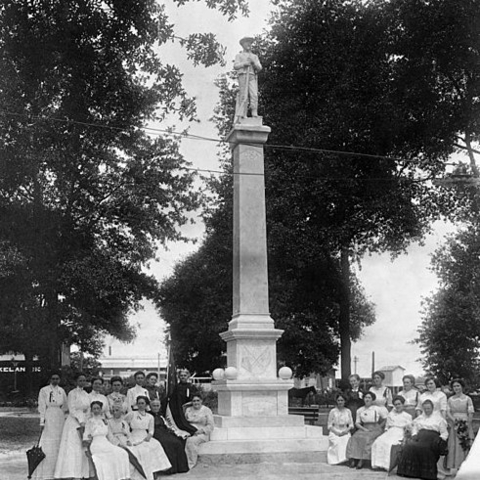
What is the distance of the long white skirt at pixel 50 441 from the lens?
387 inches

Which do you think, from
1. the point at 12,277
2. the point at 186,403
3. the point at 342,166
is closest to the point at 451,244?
the point at 342,166

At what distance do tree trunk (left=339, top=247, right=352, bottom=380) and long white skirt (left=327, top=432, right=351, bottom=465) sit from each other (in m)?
13.2

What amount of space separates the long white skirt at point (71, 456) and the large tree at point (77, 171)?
298 inches

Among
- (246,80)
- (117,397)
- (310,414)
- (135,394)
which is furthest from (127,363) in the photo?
(117,397)

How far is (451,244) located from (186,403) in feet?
73.1

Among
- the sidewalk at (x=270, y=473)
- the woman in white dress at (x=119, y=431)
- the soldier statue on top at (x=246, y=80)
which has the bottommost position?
the sidewalk at (x=270, y=473)

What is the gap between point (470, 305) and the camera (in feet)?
94.8

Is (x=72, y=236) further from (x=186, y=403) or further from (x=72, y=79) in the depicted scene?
(x=186, y=403)

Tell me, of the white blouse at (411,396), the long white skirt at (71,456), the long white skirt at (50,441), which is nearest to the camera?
the long white skirt at (71,456)

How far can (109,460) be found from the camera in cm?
927

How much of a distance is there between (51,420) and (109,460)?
1.38 metres

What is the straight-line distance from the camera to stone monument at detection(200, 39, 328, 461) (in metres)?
11.5

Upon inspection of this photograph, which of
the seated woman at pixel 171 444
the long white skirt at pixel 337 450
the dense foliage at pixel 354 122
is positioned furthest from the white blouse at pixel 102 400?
the dense foliage at pixel 354 122

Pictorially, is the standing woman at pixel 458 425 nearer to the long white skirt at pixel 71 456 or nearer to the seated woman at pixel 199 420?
the seated woman at pixel 199 420
